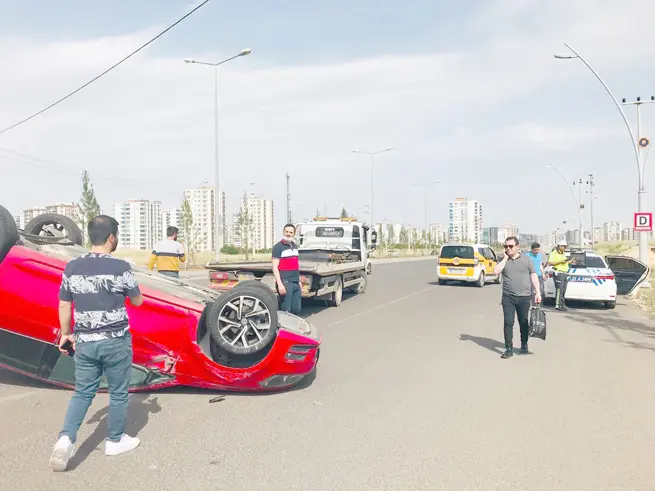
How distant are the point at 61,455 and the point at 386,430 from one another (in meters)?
2.46

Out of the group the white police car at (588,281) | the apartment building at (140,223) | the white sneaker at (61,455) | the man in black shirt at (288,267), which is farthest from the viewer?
the apartment building at (140,223)

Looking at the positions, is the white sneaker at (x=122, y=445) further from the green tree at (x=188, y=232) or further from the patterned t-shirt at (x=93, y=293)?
the green tree at (x=188, y=232)

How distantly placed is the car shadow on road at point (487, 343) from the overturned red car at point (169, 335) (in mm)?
3861

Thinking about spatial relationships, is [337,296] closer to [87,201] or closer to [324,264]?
[324,264]

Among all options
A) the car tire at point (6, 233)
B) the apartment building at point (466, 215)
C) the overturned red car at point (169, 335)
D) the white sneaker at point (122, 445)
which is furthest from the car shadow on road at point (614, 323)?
the apartment building at point (466, 215)

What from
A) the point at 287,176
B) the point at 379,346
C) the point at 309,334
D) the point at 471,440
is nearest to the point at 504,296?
the point at 379,346

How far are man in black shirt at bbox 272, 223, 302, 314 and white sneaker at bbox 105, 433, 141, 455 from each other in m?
5.22

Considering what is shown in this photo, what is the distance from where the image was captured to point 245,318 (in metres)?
5.77

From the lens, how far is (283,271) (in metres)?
9.60

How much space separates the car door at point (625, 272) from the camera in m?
16.7

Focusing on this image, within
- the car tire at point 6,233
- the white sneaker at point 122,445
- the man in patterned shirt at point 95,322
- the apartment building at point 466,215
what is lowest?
the white sneaker at point 122,445

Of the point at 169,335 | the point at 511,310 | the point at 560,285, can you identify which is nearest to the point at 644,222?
the point at 560,285

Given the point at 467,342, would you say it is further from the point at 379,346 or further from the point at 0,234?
the point at 0,234

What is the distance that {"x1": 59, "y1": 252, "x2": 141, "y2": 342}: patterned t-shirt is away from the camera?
12.9 feet
